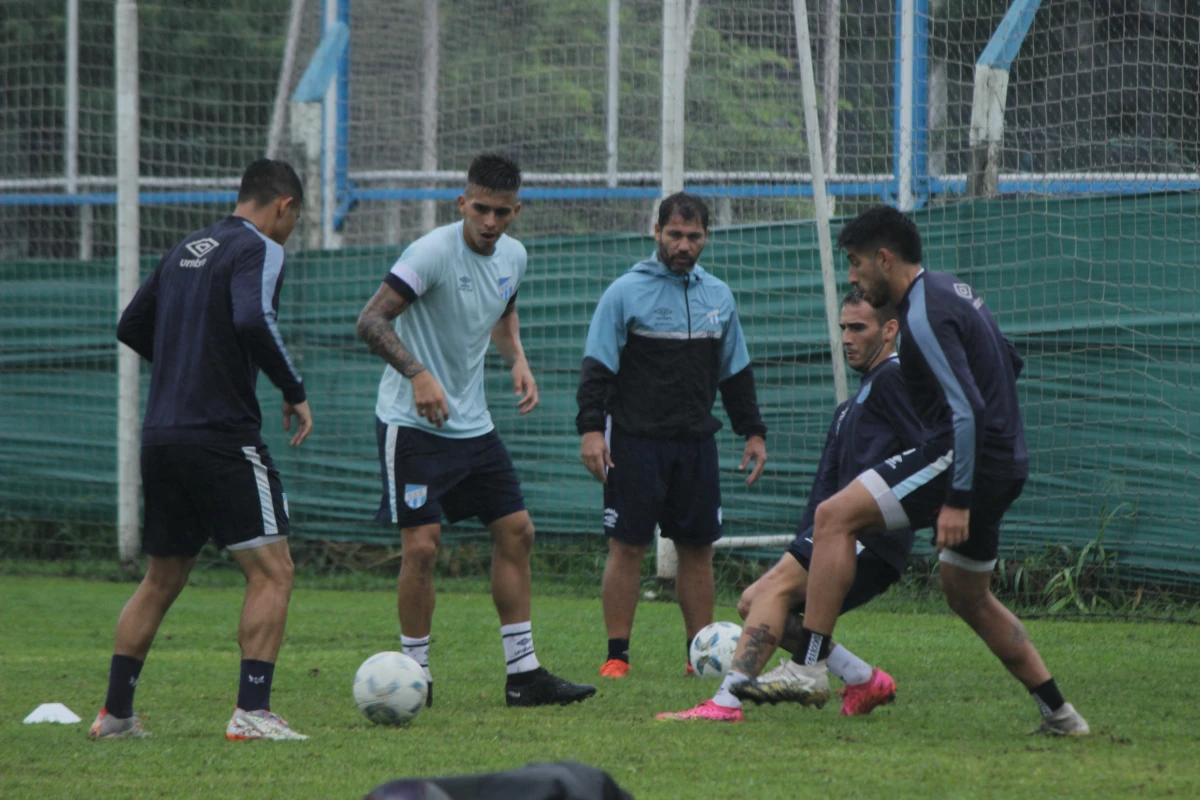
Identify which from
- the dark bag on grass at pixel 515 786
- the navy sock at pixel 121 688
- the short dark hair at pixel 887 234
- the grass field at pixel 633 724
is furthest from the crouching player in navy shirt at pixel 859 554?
the dark bag on grass at pixel 515 786

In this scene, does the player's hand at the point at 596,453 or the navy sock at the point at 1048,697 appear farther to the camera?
the player's hand at the point at 596,453

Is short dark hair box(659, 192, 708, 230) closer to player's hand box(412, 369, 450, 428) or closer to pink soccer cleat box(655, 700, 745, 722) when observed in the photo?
player's hand box(412, 369, 450, 428)

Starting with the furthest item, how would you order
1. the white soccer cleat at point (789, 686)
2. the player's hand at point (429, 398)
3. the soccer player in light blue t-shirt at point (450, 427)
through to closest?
the soccer player in light blue t-shirt at point (450, 427)
the player's hand at point (429, 398)
the white soccer cleat at point (789, 686)

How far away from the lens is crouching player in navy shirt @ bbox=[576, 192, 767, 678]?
6.82 meters

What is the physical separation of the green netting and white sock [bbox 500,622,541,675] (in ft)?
12.3

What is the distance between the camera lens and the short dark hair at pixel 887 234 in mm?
4961

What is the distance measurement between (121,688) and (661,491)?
262 cm

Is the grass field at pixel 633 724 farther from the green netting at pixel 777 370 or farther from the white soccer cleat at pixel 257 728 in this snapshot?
the green netting at pixel 777 370

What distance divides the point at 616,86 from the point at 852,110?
6.25 feet

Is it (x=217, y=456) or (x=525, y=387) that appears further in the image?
(x=525, y=387)

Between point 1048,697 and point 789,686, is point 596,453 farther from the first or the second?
point 1048,697

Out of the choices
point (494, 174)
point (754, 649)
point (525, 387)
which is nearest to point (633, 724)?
point (754, 649)

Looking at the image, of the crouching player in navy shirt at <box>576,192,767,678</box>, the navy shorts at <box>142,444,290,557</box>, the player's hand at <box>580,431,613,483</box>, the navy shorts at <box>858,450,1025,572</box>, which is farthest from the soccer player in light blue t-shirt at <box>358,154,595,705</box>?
the navy shorts at <box>858,450,1025,572</box>

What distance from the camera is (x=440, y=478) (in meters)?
6.11
